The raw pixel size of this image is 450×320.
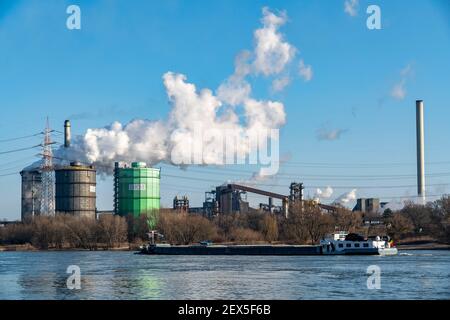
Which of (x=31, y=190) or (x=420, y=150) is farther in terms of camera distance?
→ (x=31, y=190)

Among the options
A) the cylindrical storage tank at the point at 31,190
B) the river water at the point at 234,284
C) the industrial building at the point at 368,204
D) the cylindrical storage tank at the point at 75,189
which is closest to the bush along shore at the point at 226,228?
the cylindrical storage tank at the point at 75,189

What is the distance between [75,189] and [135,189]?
9.03m

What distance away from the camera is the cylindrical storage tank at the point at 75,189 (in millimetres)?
113812

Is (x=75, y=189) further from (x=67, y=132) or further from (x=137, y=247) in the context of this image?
(x=137, y=247)

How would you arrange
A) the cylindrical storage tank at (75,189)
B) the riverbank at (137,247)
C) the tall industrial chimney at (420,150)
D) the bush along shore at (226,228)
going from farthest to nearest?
1. the cylindrical storage tank at (75,189)
2. the bush along shore at (226,228)
3. the tall industrial chimney at (420,150)
4. the riverbank at (137,247)

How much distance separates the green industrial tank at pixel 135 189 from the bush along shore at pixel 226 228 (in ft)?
14.0

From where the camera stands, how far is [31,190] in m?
127

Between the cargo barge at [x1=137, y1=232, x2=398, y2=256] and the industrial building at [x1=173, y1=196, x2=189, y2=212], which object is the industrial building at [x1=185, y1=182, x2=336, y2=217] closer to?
the industrial building at [x1=173, y1=196, x2=189, y2=212]

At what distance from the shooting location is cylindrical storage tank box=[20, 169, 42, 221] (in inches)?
4988

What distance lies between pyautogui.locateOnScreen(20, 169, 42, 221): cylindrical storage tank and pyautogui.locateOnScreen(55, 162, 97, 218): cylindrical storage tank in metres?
11.0

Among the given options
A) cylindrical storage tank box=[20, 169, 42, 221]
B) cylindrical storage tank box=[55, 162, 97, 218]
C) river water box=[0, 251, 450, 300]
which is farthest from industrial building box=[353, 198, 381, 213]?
river water box=[0, 251, 450, 300]

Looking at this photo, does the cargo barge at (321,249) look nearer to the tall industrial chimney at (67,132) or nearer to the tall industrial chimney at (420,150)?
the tall industrial chimney at (420,150)

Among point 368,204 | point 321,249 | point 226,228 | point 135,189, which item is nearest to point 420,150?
point 321,249
